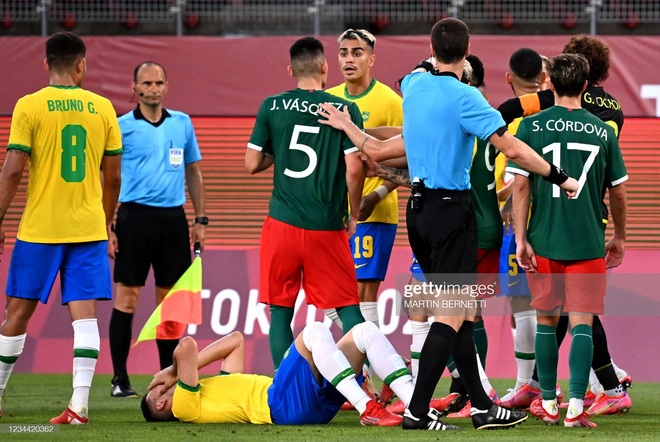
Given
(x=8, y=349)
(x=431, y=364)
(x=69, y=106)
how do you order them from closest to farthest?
1. (x=431, y=364)
2. (x=69, y=106)
3. (x=8, y=349)

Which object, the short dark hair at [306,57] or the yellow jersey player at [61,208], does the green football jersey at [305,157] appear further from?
the yellow jersey player at [61,208]

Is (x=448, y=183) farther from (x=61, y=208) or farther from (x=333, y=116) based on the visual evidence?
(x=61, y=208)

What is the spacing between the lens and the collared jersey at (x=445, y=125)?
616 cm

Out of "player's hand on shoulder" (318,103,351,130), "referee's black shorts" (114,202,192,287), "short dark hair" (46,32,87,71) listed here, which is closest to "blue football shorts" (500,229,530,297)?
"player's hand on shoulder" (318,103,351,130)

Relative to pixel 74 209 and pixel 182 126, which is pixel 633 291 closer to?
pixel 182 126

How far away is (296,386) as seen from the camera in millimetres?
6492

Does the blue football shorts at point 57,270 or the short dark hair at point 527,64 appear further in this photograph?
the short dark hair at point 527,64

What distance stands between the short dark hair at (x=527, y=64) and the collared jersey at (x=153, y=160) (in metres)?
2.86

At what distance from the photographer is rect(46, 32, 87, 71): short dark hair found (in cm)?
682

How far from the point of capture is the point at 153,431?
6.38m

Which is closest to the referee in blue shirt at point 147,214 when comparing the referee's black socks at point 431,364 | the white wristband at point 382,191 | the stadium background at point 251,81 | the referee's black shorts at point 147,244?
the referee's black shorts at point 147,244

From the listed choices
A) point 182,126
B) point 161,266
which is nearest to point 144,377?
point 161,266

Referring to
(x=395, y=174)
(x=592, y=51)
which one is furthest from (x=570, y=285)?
(x=592, y=51)

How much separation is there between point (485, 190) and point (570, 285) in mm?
924
